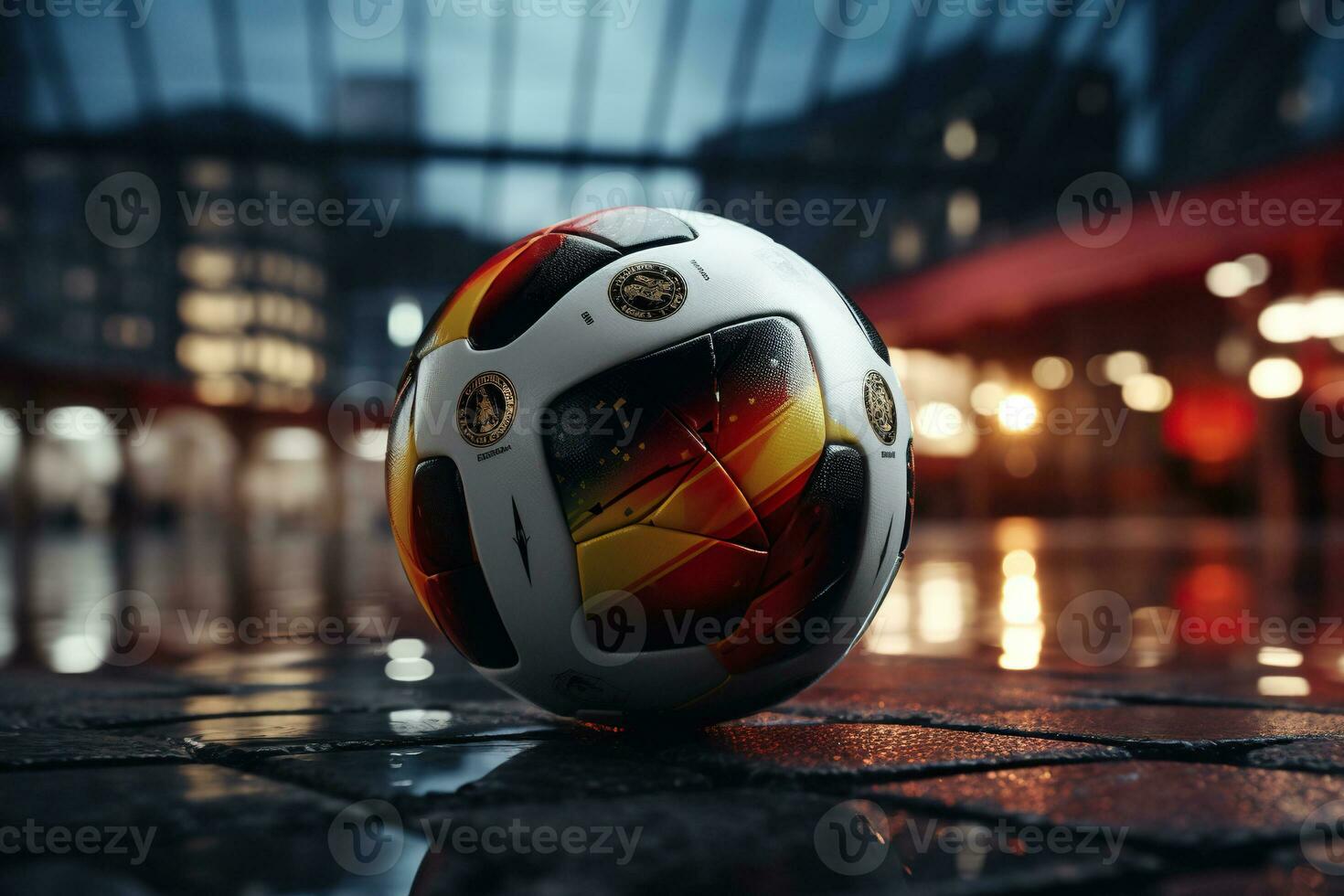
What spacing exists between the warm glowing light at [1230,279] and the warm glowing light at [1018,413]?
19.2 ft

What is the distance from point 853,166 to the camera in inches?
756

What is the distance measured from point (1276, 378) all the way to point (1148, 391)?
4.88 meters

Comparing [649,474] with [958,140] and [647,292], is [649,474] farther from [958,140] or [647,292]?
[958,140]

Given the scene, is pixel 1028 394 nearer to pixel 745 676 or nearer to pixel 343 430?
pixel 343 430

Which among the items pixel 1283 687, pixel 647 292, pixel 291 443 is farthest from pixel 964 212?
pixel 647 292

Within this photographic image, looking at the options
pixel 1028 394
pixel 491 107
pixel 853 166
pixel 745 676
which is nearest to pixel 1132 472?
pixel 1028 394

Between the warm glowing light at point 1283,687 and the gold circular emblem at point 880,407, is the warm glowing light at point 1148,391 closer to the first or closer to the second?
the warm glowing light at point 1283,687

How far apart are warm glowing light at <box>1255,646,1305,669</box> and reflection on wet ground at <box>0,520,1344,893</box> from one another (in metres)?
0.02

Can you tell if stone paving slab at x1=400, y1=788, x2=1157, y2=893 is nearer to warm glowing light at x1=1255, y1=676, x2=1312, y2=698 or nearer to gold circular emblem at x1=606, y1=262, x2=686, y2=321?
gold circular emblem at x1=606, y1=262, x2=686, y2=321

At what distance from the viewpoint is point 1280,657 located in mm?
3539

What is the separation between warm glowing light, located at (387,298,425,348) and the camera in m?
22.7

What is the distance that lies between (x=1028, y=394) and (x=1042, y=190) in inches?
202

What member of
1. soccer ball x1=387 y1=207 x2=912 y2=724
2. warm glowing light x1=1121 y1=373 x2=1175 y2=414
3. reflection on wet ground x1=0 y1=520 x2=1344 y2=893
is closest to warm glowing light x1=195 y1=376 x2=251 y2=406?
warm glowing light x1=1121 y1=373 x2=1175 y2=414

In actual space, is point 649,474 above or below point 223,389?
below
